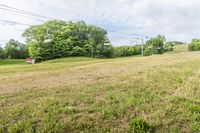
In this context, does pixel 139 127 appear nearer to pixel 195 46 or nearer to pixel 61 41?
pixel 61 41

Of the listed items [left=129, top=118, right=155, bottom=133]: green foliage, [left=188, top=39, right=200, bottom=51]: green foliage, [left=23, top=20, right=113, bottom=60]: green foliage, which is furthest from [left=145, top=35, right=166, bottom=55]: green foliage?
[left=129, top=118, right=155, bottom=133]: green foliage

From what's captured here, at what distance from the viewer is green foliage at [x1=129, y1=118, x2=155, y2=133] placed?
5.29 meters

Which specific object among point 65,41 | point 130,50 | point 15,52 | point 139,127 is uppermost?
point 65,41

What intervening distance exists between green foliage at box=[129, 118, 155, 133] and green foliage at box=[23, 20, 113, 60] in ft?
196

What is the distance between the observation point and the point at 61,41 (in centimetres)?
7044

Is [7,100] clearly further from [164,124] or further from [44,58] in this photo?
[44,58]

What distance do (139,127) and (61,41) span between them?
6662 cm

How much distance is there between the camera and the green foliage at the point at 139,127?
17.4 feet

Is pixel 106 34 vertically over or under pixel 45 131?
over

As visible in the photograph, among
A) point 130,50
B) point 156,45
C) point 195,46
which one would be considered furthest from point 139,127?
point 130,50

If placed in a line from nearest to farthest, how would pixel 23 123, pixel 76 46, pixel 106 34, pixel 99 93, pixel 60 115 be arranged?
pixel 23 123, pixel 60 115, pixel 99 93, pixel 76 46, pixel 106 34

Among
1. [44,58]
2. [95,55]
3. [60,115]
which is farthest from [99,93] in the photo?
[95,55]

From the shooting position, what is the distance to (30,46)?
69500 millimetres

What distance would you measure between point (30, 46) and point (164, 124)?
221ft
